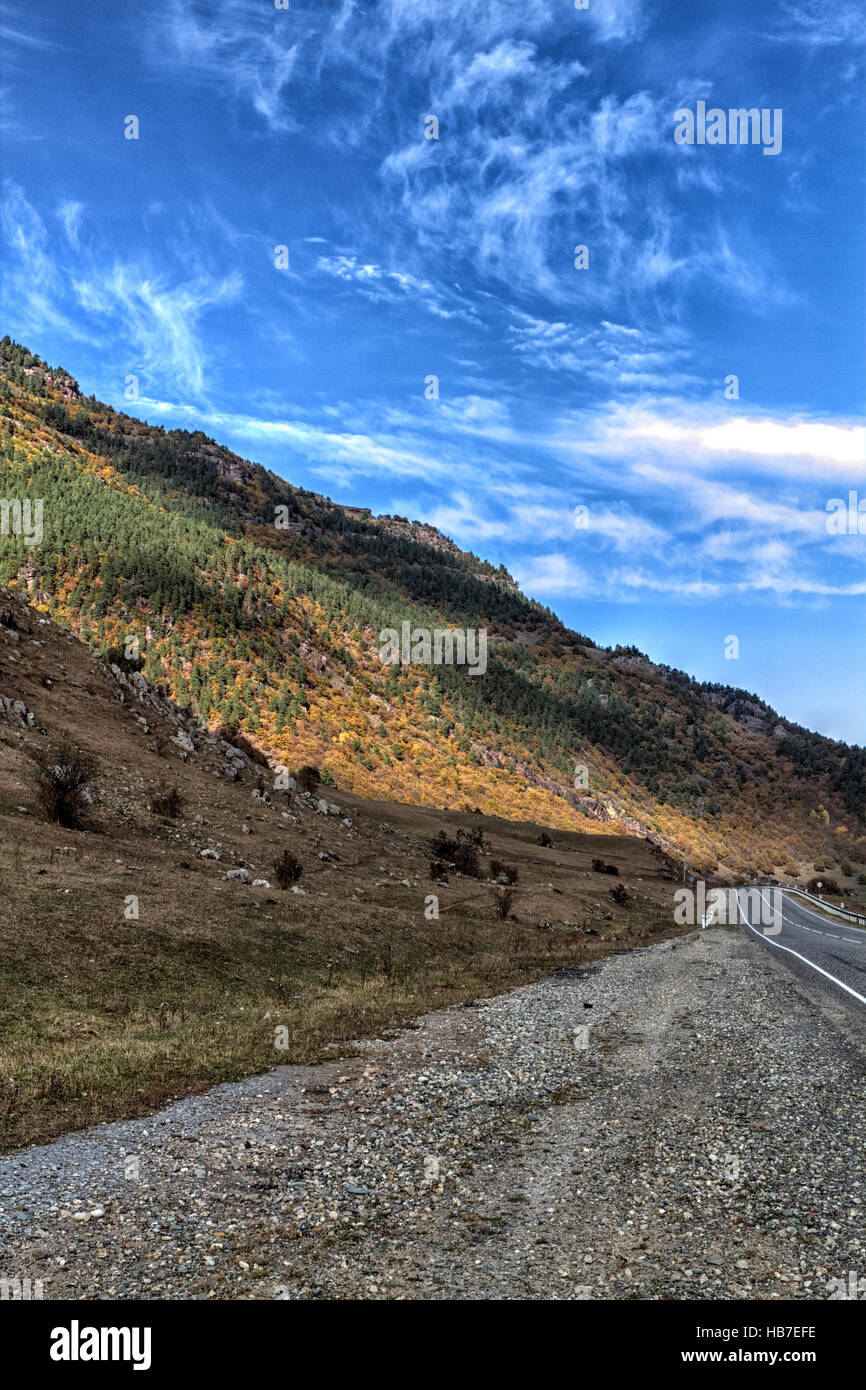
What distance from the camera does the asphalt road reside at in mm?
21547

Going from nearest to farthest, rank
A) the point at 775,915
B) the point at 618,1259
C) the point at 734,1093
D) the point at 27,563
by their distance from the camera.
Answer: the point at 618,1259, the point at 734,1093, the point at 775,915, the point at 27,563

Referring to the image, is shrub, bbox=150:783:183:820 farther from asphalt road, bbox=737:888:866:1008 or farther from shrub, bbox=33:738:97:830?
asphalt road, bbox=737:888:866:1008

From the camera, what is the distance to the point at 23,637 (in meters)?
41.1

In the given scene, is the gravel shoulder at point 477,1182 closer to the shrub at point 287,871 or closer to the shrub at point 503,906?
the shrub at point 287,871

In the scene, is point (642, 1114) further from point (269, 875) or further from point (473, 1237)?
point (269, 875)

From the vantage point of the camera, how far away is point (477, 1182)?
26.6ft

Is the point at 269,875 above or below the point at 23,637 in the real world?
below

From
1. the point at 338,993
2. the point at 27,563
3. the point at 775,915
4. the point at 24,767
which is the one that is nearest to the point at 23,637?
the point at 24,767

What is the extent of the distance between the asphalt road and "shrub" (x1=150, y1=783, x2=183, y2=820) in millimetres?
24720

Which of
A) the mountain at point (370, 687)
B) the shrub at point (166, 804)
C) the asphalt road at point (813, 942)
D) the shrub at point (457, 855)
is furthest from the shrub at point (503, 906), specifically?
the mountain at point (370, 687)

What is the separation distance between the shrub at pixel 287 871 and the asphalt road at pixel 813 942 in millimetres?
18518

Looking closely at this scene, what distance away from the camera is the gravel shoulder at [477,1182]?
5.97m

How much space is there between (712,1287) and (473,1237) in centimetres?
207

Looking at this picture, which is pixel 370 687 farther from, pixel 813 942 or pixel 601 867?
pixel 813 942
